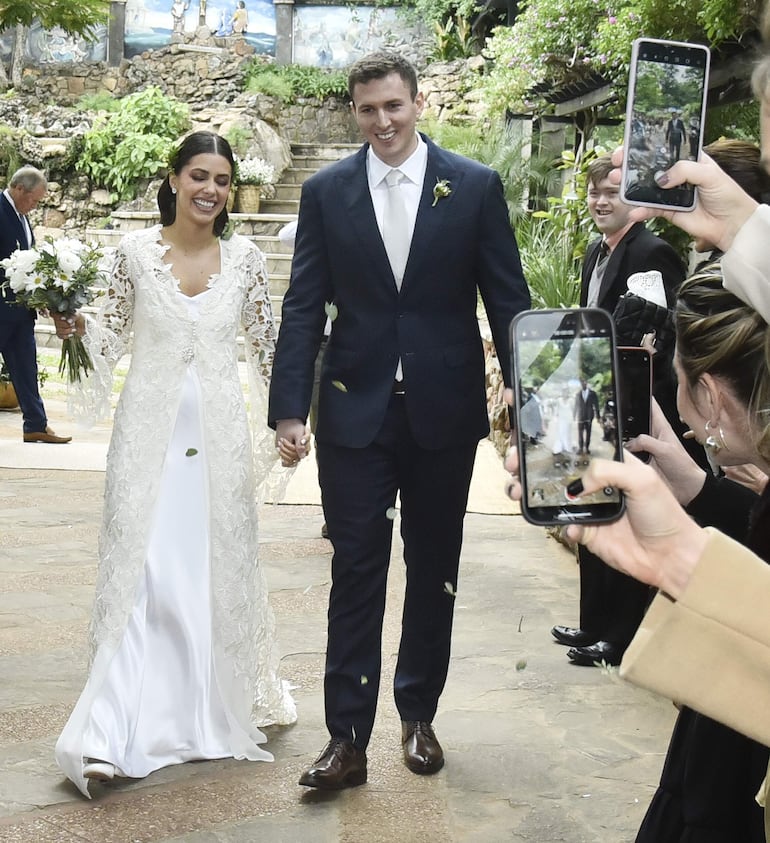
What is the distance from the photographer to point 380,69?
12.0 ft

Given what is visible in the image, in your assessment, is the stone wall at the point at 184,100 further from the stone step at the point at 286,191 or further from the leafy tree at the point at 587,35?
the leafy tree at the point at 587,35

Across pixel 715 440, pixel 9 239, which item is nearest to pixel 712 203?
pixel 715 440

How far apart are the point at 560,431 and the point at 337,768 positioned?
2466mm

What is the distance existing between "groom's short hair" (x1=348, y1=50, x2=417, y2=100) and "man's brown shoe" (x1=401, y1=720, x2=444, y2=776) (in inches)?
78.0

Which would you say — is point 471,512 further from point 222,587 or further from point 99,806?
point 99,806

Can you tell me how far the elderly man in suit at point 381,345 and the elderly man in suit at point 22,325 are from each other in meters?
6.56

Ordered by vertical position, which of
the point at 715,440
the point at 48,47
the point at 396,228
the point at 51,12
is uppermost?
the point at 48,47

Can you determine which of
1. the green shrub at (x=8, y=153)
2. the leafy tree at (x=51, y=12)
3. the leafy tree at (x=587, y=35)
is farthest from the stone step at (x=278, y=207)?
the leafy tree at (x=51, y=12)

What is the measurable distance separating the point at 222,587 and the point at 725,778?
246 cm

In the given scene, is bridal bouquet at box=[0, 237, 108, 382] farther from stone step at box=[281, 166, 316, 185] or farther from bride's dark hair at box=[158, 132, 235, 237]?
stone step at box=[281, 166, 316, 185]

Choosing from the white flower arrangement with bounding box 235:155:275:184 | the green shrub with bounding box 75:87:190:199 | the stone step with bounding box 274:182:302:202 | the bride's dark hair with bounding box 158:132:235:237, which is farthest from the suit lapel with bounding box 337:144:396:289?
the stone step with bounding box 274:182:302:202

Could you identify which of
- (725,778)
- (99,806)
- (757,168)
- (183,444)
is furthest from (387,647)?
(725,778)

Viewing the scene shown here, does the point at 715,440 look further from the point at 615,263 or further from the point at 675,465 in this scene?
the point at 615,263

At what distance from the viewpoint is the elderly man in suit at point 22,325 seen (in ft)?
32.6
